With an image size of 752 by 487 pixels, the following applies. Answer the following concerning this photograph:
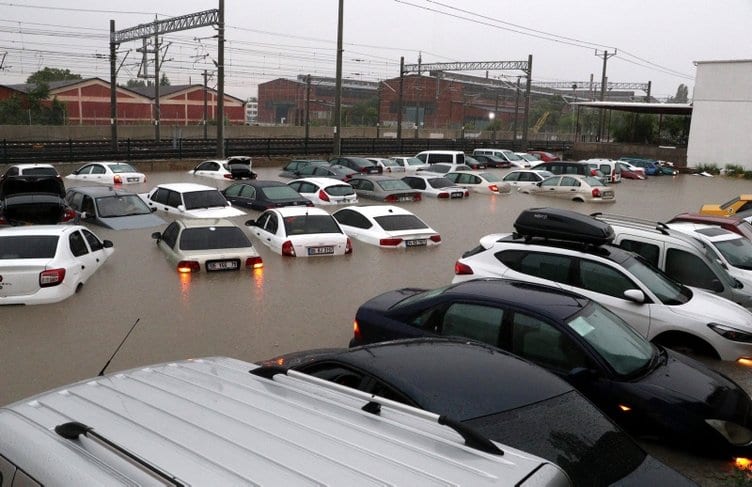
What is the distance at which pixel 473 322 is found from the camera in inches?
250

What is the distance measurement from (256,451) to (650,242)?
931 centimetres

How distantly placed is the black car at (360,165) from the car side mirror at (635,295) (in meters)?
25.0

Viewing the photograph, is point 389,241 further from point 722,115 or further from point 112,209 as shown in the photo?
point 722,115

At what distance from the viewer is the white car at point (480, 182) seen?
29359 millimetres

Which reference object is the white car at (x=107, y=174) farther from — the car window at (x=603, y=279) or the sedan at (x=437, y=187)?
the car window at (x=603, y=279)

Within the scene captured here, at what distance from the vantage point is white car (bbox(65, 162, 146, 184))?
95.8ft

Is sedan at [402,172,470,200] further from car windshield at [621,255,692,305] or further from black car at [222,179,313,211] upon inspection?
car windshield at [621,255,692,305]

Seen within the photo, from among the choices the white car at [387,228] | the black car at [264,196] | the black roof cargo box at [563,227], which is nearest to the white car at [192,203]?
the black car at [264,196]

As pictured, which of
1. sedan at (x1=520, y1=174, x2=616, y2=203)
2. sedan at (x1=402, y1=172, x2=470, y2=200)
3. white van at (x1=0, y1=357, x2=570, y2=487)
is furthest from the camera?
sedan at (x1=520, y1=174, x2=616, y2=203)

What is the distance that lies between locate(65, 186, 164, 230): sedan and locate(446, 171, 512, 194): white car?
50.7 feet

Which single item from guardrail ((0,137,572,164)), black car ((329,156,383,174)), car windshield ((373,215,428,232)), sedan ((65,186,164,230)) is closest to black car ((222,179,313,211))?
sedan ((65,186,164,230))

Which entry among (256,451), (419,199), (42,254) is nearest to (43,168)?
(419,199)

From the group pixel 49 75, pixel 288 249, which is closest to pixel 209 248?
pixel 288 249

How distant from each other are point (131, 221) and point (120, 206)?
680 millimetres
